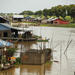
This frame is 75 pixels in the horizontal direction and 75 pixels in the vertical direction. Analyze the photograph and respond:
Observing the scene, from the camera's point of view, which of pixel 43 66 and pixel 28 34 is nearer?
pixel 43 66

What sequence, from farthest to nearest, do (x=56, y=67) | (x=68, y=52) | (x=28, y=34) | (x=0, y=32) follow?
(x=28, y=34), (x=0, y=32), (x=68, y=52), (x=56, y=67)

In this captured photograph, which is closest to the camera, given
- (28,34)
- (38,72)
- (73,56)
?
(38,72)

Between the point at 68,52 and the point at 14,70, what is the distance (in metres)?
7.27

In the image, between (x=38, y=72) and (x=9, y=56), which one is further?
(x=9, y=56)

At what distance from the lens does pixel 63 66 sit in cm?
1891

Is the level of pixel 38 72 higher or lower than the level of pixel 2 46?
lower

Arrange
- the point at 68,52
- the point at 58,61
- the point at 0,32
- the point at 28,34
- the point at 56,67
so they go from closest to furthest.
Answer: the point at 56,67, the point at 58,61, the point at 68,52, the point at 0,32, the point at 28,34

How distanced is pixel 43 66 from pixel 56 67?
739mm

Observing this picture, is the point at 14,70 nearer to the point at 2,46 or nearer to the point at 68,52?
the point at 2,46

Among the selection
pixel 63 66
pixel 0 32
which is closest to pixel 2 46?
pixel 63 66

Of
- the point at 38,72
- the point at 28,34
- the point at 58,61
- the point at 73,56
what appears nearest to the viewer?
the point at 38,72

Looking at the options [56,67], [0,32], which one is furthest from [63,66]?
[0,32]

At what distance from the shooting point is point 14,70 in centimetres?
1761

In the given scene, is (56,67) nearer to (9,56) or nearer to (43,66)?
(43,66)
